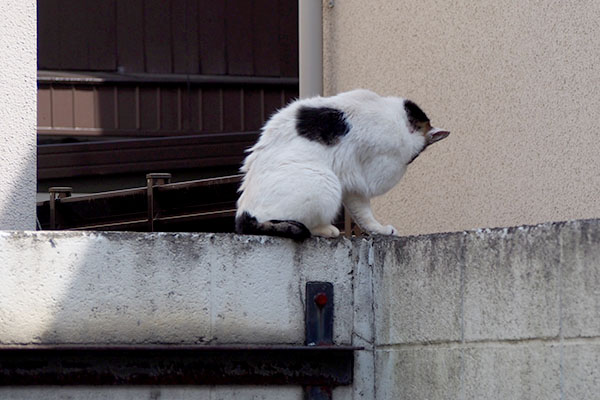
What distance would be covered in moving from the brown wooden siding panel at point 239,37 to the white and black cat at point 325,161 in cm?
472

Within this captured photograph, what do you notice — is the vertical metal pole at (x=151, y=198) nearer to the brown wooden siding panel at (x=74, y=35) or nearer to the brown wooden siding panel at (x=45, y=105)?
the brown wooden siding panel at (x=45, y=105)

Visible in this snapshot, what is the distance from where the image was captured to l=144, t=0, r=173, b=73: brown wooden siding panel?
930 cm

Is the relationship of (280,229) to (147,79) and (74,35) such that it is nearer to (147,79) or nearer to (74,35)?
(147,79)

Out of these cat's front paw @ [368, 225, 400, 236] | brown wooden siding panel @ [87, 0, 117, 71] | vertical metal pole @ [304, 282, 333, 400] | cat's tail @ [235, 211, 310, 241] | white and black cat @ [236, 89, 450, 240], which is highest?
brown wooden siding panel @ [87, 0, 117, 71]

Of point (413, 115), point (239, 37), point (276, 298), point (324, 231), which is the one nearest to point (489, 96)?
point (413, 115)

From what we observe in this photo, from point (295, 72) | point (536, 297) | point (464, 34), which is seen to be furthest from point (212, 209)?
point (536, 297)

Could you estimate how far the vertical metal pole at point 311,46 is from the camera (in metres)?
7.13

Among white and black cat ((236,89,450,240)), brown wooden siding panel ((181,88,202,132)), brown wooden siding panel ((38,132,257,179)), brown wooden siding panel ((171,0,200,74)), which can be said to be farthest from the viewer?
brown wooden siding panel ((171,0,200,74))

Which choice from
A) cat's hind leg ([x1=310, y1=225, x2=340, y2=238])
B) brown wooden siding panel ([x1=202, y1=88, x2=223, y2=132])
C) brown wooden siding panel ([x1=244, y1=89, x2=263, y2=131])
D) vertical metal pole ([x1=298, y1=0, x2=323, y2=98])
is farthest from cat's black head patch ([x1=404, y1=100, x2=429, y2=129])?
brown wooden siding panel ([x1=202, y1=88, x2=223, y2=132])

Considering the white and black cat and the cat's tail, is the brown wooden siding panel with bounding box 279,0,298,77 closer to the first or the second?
the white and black cat

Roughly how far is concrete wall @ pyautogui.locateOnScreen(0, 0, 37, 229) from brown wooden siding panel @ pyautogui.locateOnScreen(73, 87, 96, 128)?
14.4 feet

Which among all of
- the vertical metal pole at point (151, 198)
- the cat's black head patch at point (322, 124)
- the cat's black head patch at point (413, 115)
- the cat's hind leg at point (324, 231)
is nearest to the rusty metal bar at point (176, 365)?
the cat's hind leg at point (324, 231)

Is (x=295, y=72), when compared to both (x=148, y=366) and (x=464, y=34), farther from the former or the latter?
(x=148, y=366)

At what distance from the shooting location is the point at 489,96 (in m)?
5.39
